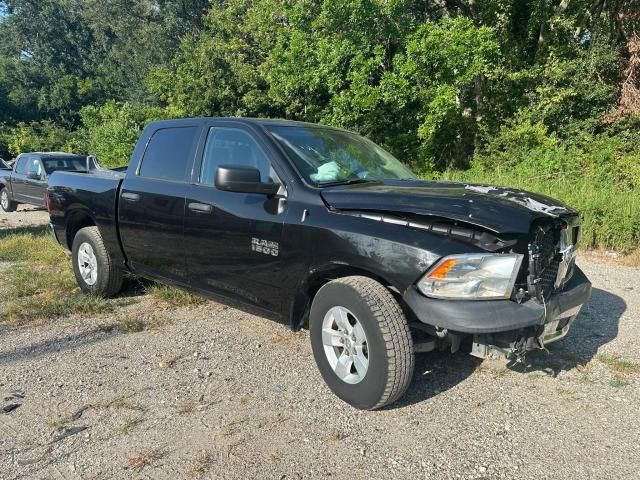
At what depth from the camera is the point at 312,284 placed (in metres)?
3.72

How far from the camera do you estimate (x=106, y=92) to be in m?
41.1

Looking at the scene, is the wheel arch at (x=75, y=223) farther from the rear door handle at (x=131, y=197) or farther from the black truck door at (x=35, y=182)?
the black truck door at (x=35, y=182)

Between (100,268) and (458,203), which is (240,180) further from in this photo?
(100,268)

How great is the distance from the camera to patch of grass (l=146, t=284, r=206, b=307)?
5598 millimetres

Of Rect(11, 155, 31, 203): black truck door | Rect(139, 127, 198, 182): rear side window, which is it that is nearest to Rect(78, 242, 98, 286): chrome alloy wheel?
Rect(139, 127, 198, 182): rear side window

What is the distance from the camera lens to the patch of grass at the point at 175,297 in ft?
18.4

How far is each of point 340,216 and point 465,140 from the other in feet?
45.8

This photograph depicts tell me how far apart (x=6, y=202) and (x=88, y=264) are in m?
11.2

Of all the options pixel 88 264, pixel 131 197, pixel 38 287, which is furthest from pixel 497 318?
pixel 38 287

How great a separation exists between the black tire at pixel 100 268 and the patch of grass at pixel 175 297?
1.32ft

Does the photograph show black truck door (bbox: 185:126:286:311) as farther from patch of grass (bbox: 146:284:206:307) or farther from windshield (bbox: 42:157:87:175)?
windshield (bbox: 42:157:87:175)

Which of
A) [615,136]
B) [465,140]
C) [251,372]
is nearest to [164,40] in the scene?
[465,140]

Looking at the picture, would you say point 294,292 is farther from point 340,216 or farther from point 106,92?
point 106,92

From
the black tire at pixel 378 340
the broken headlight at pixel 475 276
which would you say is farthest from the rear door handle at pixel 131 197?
the broken headlight at pixel 475 276
